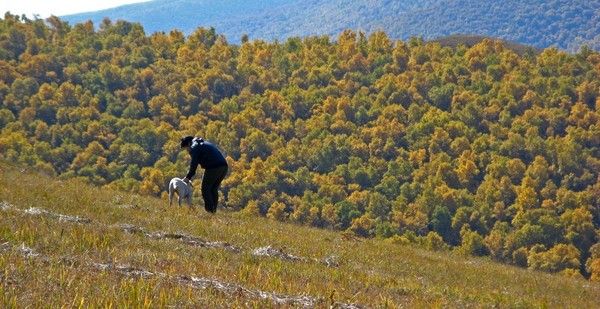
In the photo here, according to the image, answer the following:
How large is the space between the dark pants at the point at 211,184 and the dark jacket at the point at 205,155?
0.13m

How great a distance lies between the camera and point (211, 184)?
61.3 ft

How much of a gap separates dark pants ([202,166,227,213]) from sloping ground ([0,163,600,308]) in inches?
14.9

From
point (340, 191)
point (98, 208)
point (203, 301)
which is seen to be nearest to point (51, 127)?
point (340, 191)

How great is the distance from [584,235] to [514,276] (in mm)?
120933

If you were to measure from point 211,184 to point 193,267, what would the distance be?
30.9 feet

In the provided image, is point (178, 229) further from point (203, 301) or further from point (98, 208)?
point (203, 301)

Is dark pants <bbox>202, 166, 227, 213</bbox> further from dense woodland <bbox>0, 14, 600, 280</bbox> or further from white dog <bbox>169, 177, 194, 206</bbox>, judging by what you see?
dense woodland <bbox>0, 14, 600, 280</bbox>

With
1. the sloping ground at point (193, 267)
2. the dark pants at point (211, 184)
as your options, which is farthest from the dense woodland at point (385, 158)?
the sloping ground at point (193, 267)

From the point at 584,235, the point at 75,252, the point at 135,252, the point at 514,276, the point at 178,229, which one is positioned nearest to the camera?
the point at 75,252

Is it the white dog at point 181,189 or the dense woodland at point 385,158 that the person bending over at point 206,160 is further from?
the dense woodland at point 385,158

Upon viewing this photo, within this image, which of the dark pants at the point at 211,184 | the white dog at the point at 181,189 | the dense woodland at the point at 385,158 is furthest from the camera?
the dense woodland at the point at 385,158

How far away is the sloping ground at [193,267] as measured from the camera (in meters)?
6.89

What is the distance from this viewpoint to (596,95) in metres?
191

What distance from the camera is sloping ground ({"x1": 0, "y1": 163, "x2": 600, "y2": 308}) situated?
6895mm
